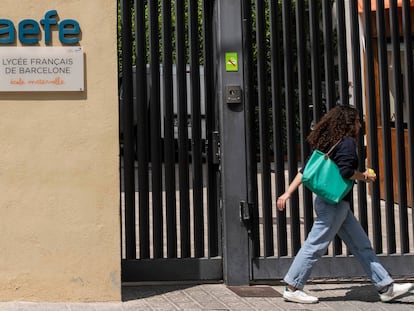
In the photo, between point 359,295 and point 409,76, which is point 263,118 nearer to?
point 409,76

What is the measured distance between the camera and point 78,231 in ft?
18.9

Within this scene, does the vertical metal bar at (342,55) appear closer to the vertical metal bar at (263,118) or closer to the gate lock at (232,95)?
the vertical metal bar at (263,118)

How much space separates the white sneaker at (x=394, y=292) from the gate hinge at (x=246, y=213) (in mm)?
1202

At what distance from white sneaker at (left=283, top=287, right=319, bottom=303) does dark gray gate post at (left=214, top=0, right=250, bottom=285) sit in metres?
0.62

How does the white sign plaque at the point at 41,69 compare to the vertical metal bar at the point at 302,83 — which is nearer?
the white sign plaque at the point at 41,69

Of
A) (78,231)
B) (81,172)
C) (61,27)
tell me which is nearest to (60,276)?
(78,231)

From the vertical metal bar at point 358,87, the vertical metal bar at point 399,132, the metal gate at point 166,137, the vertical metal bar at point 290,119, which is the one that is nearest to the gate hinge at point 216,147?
the metal gate at point 166,137

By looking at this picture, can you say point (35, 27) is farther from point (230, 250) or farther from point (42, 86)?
point (230, 250)

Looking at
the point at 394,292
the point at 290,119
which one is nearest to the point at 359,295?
the point at 394,292

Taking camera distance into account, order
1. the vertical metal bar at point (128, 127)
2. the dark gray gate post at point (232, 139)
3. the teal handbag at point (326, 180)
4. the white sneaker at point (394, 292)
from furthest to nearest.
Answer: the dark gray gate post at point (232, 139)
the vertical metal bar at point (128, 127)
the white sneaker at point (394, 292)
the teal handbag at point (326, 180)

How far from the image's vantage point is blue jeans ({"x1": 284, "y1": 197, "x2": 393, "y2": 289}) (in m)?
5.77

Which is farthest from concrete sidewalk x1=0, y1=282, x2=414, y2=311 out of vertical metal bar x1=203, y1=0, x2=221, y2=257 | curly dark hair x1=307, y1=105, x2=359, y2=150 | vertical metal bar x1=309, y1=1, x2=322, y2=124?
vertical metal bar x1=309, y1=1, x2=322, y2=124

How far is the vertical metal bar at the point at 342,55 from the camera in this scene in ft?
21.5

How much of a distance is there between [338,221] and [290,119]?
1089 mm
